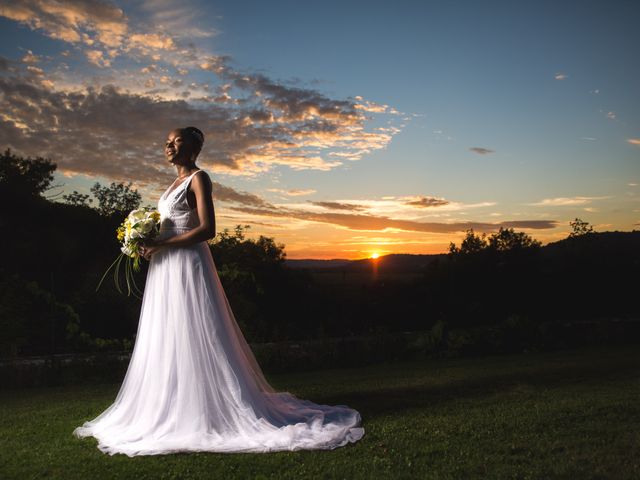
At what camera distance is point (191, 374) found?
556 centimetres

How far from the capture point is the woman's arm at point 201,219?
569cm

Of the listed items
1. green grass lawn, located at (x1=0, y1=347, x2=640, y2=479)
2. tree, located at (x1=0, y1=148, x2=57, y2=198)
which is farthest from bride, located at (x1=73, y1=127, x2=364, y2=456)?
tree, located at (x1=0, y1=148, x2=57, y2=198)

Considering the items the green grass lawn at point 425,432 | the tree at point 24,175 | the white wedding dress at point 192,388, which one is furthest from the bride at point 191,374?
the tree at point 24,175

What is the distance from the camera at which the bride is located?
531cm

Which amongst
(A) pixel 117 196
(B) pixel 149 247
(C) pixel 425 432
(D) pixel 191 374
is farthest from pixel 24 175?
(C) pixel 425 432

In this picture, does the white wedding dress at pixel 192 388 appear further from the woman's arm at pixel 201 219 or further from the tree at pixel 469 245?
the tree at pixel 469 245

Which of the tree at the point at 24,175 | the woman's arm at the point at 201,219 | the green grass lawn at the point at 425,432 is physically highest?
the tree at the point at 24,175

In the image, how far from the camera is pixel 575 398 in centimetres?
689

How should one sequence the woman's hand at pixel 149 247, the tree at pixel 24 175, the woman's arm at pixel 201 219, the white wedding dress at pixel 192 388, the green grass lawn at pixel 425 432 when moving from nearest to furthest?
the green grass lawn at pixel 425 432
the white wedding dress at pixel 192 388
the woman's arm at pixel 201 219
the woman's hand at pixel 149 247
the tree at pixel 24 175

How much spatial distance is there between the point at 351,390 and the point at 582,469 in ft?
12.1

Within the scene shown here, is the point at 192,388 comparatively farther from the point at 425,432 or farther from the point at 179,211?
the point at 425,432

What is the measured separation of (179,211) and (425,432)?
10.6 ft

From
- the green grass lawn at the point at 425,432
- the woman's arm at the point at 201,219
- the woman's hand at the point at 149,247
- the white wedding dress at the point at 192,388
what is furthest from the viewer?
the woman's hand at the point at 149,247

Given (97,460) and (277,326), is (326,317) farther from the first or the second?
(97,460)
